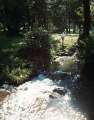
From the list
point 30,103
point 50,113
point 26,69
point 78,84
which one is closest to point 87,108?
point 50,113

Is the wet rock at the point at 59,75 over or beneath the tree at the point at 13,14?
beneath

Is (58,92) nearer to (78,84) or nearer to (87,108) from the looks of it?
(78,84)

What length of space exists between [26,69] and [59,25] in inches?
1634

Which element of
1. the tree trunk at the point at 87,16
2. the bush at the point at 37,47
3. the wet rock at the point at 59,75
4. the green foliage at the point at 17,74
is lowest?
the wet rock at the point at 59,75

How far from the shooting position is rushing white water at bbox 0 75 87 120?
12734 millimetres

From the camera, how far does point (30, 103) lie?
14.5 meters

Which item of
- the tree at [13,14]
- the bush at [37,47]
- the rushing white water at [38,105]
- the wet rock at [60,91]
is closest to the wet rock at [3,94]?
the rushing white water at [38,105]

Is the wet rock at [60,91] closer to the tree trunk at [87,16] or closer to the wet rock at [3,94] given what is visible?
the wet rock at [3,94]

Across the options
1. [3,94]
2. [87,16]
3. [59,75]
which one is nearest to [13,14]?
[87,16]

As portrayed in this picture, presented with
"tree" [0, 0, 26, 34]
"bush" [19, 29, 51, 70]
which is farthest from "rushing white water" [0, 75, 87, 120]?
"tree" [0, 0, 26, 34]

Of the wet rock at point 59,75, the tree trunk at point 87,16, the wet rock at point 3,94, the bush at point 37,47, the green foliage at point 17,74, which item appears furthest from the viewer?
→ the tree trunk at point 87,16

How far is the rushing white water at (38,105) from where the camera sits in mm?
12734

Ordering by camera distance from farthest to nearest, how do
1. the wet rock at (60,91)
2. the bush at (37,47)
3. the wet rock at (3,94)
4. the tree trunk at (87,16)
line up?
the tree trunk at (87,16)
the bush at (37,47)
the wet rock at (60,91)
the wet rock at (3,94)

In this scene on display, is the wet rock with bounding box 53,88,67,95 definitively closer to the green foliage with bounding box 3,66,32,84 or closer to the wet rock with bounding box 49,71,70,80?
the wet rock with bounding box 49,71,70,80
